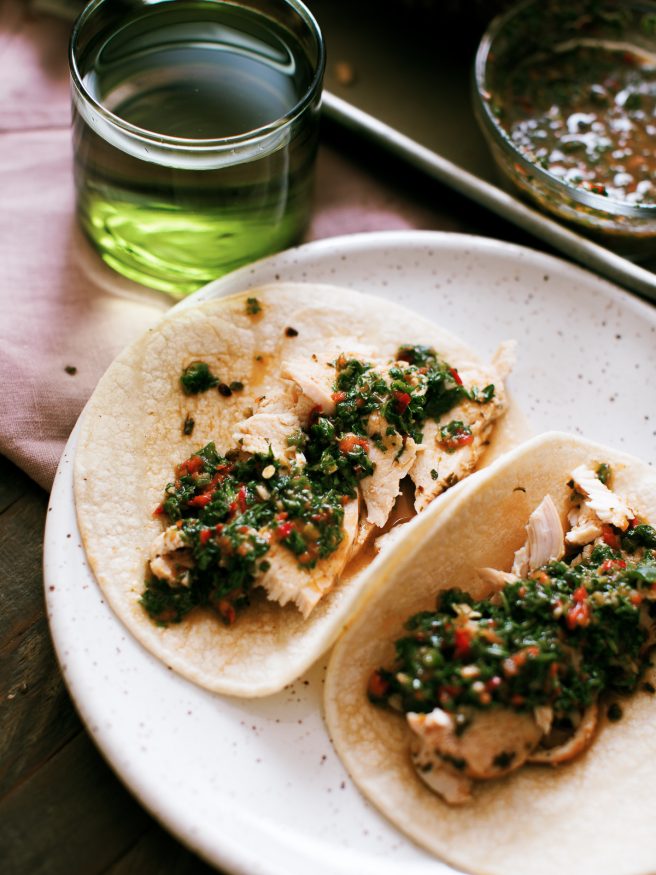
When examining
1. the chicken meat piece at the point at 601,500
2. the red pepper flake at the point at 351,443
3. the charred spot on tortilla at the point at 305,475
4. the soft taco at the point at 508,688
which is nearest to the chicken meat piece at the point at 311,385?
the charred spot on tortilla at the point at 305,475

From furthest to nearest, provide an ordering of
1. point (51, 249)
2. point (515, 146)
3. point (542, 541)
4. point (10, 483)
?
point (515, 146) → point (51, 249) → point (10, 483) → point (542, 541)

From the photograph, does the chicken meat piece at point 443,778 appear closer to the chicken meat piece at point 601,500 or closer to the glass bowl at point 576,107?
the chicken meat piece at point 601,500

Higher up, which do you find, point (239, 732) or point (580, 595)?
point (580, 595)

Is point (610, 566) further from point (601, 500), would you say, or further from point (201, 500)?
point (201, 500)

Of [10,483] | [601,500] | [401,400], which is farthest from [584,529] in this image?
[10,483]

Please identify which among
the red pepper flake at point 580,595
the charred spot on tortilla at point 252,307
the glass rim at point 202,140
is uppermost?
the glass rim at point 202,140

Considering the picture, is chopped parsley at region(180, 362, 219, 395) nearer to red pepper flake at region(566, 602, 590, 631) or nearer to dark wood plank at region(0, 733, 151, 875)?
dark wood plank at region(0, 733, 151, 875)

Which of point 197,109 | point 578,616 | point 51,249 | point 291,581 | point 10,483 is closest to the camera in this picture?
point 578,616
